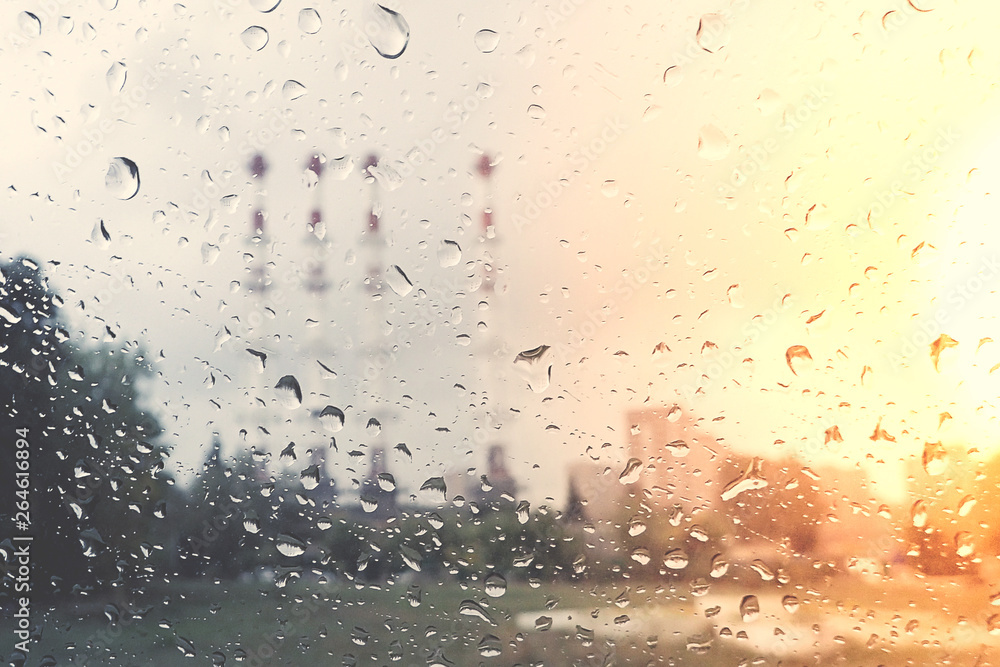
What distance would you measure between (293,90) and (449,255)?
35 cm

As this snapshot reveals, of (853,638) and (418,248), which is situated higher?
(418,248)

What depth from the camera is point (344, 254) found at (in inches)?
33.7

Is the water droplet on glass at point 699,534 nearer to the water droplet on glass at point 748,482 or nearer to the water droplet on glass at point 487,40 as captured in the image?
the water droplet on glass at point 748,482

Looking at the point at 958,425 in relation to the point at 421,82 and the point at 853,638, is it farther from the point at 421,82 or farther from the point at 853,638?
the point at 421,82

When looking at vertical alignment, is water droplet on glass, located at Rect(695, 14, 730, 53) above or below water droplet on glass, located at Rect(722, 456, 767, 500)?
above

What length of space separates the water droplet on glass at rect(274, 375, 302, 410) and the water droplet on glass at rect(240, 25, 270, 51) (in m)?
0.50

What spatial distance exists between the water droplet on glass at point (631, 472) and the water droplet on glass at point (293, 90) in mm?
725

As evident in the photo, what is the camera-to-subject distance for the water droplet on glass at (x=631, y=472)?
797 millimetres

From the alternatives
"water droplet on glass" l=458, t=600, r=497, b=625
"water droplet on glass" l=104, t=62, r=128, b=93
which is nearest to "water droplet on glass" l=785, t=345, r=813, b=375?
"water droplet on glass" l=458, t=600, r=497, b=625

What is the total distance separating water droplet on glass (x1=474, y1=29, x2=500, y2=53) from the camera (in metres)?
0.87

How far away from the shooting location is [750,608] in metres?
0.78

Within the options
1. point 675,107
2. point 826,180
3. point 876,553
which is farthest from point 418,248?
point 876,553

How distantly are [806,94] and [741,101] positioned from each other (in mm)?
91

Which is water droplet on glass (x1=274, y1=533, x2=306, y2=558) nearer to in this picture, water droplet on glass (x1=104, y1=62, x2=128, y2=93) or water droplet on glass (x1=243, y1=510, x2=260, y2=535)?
water droplet on glass (x1=243, y1=510, x2=260, y2=535)
